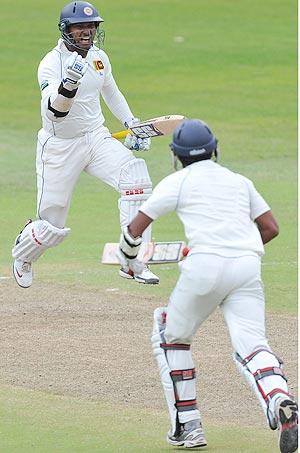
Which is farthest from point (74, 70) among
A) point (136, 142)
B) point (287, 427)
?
point (287, 427)

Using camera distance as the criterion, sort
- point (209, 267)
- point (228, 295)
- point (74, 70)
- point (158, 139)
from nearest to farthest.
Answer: point (209, 267) → point (228, 295) → point (74, 70) → point (158, 139)

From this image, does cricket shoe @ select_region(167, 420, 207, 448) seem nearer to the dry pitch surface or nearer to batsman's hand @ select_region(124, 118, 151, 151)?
the dry pitch surface

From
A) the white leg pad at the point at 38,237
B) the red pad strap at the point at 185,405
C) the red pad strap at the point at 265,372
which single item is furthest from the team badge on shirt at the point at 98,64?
the red pad strap at the point at 265,372

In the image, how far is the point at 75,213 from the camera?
14180mm

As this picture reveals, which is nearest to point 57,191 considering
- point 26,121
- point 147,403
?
point 147,403

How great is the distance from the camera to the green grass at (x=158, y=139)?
7195mm

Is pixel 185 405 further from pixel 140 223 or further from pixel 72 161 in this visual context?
pixel 72 161

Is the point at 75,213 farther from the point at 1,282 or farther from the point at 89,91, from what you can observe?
the point at 89,91

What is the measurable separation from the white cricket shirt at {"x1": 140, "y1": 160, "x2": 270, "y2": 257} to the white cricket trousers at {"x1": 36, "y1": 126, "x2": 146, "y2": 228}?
133 inches

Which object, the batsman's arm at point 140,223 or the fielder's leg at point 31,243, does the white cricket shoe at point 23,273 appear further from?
the batsman's arm at point 140,223

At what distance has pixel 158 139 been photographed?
63.1 ft

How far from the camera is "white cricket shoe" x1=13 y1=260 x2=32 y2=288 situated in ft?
34.2

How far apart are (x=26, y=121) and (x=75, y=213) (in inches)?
251

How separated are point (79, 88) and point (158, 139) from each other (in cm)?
924
